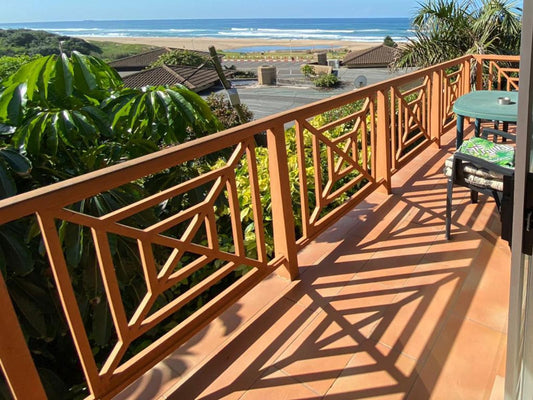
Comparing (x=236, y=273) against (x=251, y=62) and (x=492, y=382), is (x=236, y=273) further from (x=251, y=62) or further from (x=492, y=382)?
(x=251, y=62)

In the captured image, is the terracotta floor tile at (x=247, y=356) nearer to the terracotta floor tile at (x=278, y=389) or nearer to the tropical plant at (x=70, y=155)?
the terracotta floor tile at (x=278, y=389)

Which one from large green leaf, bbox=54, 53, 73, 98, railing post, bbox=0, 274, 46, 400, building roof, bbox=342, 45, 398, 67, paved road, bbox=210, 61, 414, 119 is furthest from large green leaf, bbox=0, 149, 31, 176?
building roof, bbox=342, 45, 398, 67

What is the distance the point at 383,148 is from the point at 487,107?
0.85 meters

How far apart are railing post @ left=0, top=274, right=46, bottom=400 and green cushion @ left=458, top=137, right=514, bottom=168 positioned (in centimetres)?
239

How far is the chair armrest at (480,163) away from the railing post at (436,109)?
2341mm

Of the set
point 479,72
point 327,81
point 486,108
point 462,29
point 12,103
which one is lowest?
point 327,81

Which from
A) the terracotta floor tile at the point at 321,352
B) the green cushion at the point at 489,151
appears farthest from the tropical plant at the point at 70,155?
the green cushion at the point at 489,151

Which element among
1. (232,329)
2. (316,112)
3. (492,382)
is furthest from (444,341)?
(316,112)

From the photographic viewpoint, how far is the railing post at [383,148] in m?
3.22

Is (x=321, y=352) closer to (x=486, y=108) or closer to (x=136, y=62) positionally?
(x=486, y=108)

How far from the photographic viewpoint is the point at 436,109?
4.59m

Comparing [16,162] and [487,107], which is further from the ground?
[16,162]

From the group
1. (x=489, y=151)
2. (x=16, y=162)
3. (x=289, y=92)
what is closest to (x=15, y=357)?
(x=16, y=162)

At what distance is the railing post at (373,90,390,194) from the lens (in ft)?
10.6
